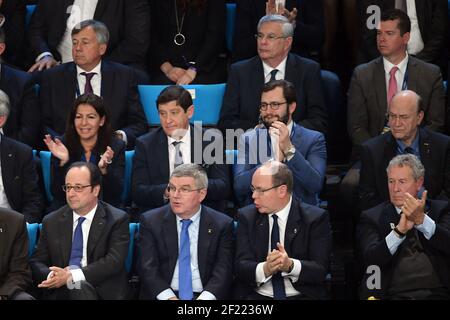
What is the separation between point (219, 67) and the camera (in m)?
6.43

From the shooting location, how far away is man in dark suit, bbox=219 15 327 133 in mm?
5777

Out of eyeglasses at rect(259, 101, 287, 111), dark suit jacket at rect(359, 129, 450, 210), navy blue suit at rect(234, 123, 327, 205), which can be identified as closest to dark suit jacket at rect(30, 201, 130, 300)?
navy blue suit at rect(234, 123, 327, 205)

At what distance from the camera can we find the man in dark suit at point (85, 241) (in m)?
4.86

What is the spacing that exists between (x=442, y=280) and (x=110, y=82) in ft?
6.86

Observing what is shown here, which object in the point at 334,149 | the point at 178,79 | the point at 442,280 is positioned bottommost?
the point at 442,280

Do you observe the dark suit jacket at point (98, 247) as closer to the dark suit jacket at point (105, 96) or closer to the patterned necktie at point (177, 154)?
the patterned necktie at point (177, 154)

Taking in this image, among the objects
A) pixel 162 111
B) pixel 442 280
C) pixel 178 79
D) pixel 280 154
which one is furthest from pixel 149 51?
pixel 442 280

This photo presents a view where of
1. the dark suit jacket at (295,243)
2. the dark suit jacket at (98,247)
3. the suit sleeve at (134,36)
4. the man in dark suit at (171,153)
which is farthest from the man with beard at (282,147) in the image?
the suit sleeve at (134,36)

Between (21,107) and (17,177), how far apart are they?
0.57 metres

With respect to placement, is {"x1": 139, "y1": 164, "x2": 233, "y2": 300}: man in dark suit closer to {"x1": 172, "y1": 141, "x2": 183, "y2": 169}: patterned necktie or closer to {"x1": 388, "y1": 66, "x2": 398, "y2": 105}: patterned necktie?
{"x1": 172, "y1": 141, "x2": 183, "y2": 169}: patterned necktie

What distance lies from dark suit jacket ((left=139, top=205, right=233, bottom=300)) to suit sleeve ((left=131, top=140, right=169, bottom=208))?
12.2 inches

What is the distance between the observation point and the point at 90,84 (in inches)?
232

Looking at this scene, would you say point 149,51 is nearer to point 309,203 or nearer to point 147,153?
point 147,153

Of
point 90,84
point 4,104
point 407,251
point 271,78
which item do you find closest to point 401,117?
point 407,251
